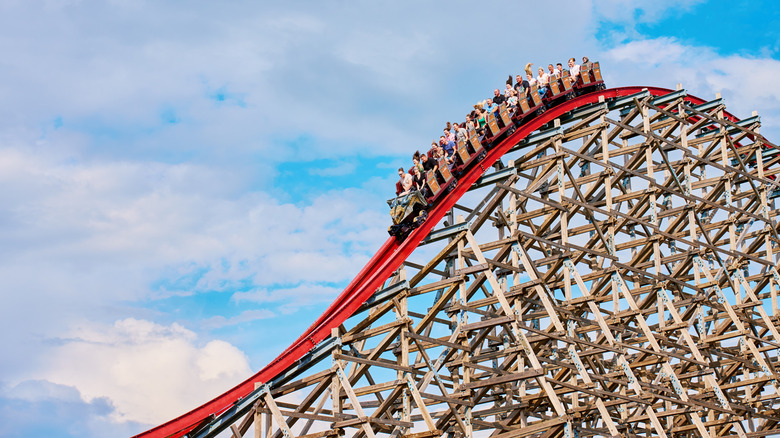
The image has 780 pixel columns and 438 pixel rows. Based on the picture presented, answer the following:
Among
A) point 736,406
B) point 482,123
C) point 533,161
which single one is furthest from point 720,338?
point 482,123

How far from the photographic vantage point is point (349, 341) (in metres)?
16.5

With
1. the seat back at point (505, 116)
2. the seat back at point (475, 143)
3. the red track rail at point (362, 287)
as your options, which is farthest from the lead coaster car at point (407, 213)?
the seat back at point (505, 116)

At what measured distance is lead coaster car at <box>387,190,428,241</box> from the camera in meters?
18.1

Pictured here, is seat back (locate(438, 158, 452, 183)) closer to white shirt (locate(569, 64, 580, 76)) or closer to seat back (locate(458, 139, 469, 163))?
seat back (locate(458, 139, 469, 163))

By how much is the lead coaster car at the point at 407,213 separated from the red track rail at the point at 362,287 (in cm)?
17

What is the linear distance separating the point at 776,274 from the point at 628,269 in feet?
15.2

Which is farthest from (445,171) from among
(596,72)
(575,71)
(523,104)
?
(596,72)

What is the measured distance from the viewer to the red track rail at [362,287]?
53.0 ft

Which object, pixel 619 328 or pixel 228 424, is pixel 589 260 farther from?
pixel 228 424

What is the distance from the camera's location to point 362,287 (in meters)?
17.1

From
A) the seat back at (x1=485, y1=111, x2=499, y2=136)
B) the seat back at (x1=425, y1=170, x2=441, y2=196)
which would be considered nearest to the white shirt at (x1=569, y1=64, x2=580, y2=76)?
the seat back at (x1=485, y1=111, x2=499, y2=136)

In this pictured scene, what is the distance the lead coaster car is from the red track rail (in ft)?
0.55

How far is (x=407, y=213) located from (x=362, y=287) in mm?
1753

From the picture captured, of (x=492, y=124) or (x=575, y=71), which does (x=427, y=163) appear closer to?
(x=492, y=124)
